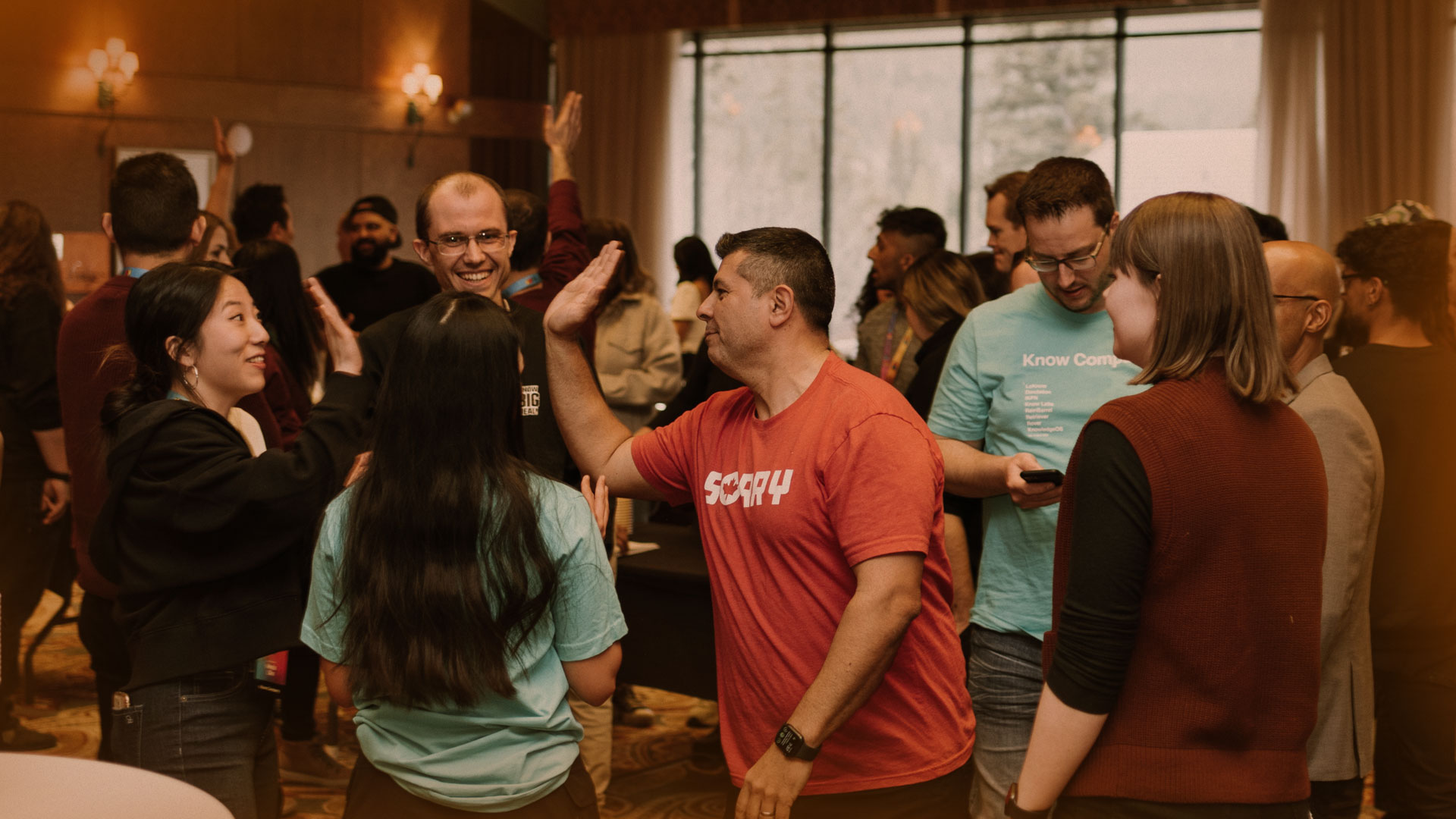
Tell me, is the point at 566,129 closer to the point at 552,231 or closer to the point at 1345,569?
the point at 552,231

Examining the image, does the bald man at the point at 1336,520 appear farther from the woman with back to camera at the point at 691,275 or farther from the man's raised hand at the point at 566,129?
the woman with back to camera at the point at 691,275

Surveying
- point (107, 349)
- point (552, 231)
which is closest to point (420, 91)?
point (552, 231)

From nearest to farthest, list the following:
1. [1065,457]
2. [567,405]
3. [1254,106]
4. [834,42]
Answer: [567,405], [1065,457], [1254,106], [834,42]

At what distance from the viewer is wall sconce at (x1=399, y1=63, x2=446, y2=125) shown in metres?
9.79

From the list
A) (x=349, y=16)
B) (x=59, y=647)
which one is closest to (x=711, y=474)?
(x=59, y=647)

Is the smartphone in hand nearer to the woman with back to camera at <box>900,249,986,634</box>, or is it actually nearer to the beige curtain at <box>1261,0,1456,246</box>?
the woman with back to camera at <box>900,249,986,634</box>

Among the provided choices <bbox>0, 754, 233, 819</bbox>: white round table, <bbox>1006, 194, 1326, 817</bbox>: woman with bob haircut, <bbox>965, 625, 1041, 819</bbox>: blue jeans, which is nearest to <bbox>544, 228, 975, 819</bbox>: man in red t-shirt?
<bbox>1006, 194, 1326, 817</bbox>: woman with bob haircut

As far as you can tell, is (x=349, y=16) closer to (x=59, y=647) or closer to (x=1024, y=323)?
(x=59, y=647)

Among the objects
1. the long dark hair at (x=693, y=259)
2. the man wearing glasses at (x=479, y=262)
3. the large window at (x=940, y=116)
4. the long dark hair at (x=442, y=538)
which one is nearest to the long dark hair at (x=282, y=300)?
the man wearing glasses at (x=479, y=262)

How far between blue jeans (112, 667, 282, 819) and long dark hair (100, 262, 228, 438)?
19.4 inches

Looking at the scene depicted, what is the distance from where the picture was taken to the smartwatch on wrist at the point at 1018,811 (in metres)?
1.51

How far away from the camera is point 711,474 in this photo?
1.98 m

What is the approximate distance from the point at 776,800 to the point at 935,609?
16.9 inches

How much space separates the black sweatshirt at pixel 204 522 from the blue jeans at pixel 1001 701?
137 centimetres
